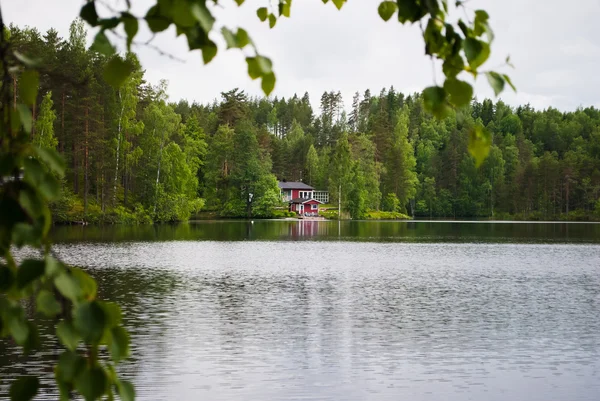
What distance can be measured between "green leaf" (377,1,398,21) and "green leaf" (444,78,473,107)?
507 millimetres

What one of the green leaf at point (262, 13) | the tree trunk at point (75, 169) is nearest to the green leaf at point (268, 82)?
the green leaf at point (262, 13)

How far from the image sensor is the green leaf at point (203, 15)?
1.34m

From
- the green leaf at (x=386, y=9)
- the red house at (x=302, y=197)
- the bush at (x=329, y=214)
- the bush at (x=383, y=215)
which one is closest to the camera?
the green leaf at (x=386, y=9)

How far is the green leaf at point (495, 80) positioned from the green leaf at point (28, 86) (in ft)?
3.43

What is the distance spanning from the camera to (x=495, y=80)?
5.41 feet

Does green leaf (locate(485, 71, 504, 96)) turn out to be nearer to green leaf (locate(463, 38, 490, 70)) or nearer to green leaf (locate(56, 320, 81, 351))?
green leaf (locate(463, 38, 490, 70))

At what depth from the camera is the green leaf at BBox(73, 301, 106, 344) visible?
4.40 ft

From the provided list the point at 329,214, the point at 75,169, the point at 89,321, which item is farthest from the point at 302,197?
the point at 89,321

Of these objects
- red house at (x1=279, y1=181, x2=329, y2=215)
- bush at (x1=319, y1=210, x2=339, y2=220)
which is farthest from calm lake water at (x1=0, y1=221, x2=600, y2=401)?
red house at (x1=279, y1=181, x2=329, y2=215)

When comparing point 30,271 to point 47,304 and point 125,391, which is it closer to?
point 47,304

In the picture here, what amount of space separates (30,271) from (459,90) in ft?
3.39

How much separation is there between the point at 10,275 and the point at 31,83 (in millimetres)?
432

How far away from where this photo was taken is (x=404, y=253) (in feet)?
138

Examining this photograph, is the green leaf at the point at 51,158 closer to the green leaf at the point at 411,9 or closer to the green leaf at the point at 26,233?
the green leaf at the point at 26,233
